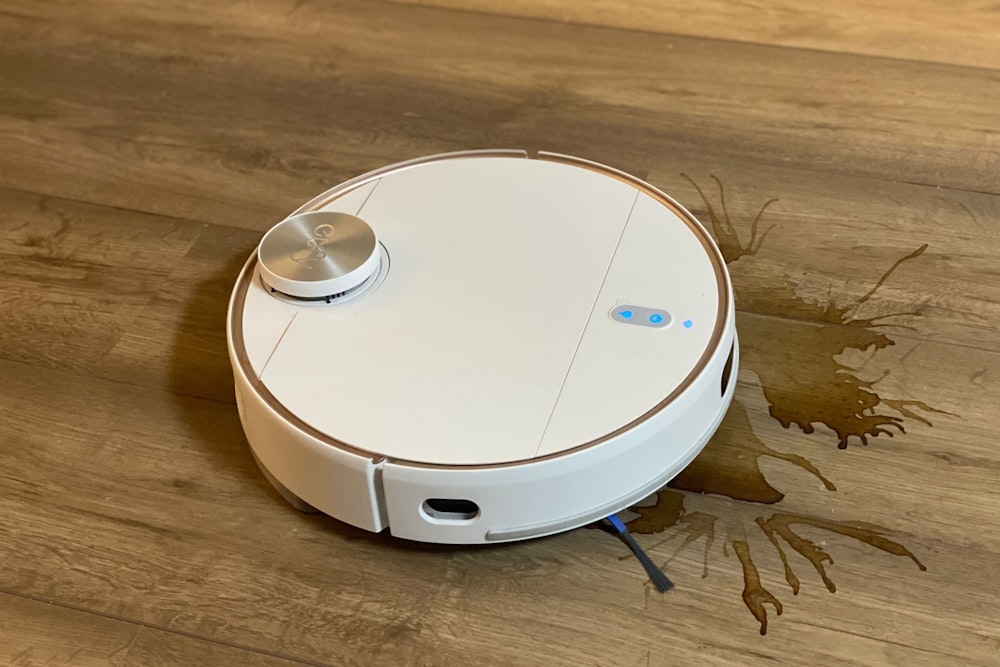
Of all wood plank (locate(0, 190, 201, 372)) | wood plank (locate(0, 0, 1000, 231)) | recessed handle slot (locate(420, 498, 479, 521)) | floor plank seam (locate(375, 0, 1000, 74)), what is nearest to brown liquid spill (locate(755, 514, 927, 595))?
recessed handle slot (locate(420, 498, 479, 521))

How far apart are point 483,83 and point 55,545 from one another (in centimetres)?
86

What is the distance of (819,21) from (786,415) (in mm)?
793

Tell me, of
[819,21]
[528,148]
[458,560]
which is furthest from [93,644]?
[819,21]

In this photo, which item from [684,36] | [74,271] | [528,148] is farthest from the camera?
[684,36]

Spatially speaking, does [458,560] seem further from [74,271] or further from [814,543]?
[74,271]

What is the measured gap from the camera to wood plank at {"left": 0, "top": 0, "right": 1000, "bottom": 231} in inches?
53.6

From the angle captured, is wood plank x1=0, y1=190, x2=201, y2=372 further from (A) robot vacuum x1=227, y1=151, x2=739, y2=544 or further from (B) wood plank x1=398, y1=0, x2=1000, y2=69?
(B) wood plank x1=398, y1=0, x2=1000, y2=69

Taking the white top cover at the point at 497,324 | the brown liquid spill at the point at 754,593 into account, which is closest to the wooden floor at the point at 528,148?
the brown liquid spill at the point at 754,593

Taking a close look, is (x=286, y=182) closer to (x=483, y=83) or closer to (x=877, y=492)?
(x=483, y=83)

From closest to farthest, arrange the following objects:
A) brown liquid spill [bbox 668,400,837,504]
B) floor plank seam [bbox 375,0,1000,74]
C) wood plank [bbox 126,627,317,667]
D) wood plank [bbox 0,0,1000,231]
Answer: wood plank [bbox 126,627,317,667] → brown liquid spill [bbox 668,400,837,504] → wood plank [bbox 0,0,1000,231] → floor plank seam [bbox 375,0,1000,74]

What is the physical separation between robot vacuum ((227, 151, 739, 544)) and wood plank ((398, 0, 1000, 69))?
0.59m


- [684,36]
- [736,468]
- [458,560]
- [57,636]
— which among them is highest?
[684,36]

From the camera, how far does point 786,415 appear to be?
1.04m

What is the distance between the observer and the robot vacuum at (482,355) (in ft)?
2.88
